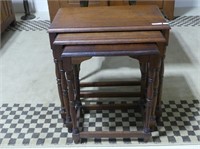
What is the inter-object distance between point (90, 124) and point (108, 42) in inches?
27.4

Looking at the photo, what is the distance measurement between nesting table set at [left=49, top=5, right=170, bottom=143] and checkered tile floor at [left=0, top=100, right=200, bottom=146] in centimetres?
9

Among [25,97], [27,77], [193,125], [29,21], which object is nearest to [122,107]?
[193,125]

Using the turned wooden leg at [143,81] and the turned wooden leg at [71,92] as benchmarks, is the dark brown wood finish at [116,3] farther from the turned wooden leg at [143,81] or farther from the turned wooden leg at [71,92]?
the turned wooden leg at [71,92]

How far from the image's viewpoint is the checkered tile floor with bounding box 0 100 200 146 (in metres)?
1.56

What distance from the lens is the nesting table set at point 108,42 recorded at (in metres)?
1.21

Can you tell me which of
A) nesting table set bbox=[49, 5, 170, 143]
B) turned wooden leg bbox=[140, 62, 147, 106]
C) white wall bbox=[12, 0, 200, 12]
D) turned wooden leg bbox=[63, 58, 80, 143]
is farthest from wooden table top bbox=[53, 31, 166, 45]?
white wall bbox=[12, 0, 200, 12]

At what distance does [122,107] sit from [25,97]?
0.78 meters

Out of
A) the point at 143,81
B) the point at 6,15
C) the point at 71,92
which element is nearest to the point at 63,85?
the point at 71,92

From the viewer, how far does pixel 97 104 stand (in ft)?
6.10

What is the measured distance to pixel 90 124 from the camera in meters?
1.71

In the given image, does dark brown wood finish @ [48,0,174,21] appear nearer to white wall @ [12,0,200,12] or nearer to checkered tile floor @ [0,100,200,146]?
white wall @ [12,0,200,12]

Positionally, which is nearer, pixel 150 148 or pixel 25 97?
pixel 150 148

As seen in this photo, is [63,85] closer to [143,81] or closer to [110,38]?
[110,38]

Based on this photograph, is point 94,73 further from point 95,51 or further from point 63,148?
point 95,51
